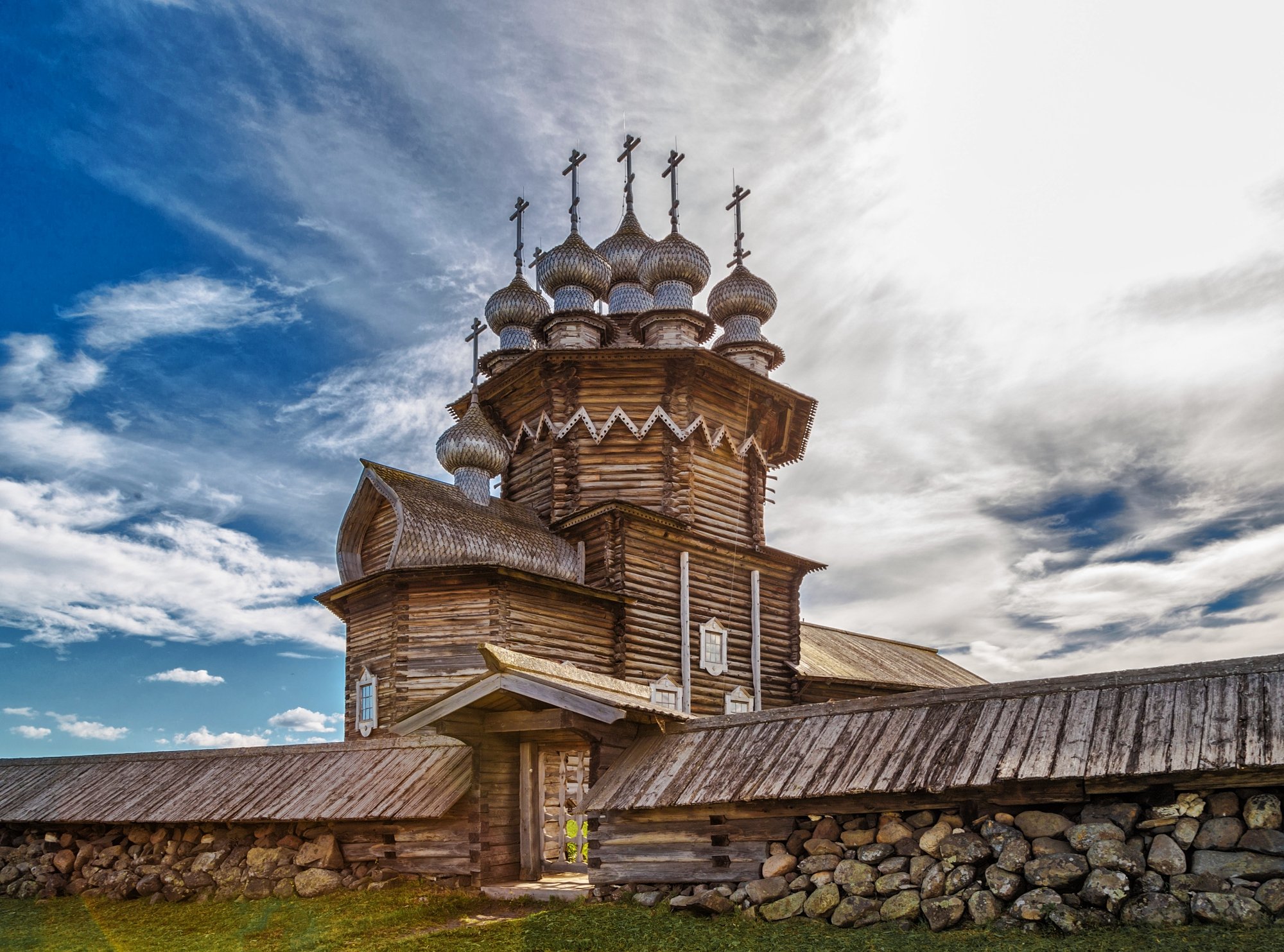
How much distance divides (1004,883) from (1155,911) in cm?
103

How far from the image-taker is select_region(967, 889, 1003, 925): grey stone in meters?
7.48

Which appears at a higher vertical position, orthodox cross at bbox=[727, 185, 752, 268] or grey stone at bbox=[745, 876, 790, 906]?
orthodox cross at bbox=[727, 185, 752, 268]

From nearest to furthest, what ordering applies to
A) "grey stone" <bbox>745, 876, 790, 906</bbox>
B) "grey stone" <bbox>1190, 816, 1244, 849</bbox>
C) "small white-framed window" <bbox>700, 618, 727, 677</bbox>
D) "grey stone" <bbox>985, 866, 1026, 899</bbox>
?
"grey stone" <bbox>1190, 816, 1244, 849</bbox> → "grey stone" <bbox>985, 866, 1026, 899</bbox> → "grey stone" <bbox>745, 876, 790, 906</bbox> → "small white-framed window" <bbox>700, 618, 727, 677</bbox>

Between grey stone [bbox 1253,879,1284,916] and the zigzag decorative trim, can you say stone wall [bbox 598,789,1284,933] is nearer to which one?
grey stone [bbox 1253,879,1284,916]

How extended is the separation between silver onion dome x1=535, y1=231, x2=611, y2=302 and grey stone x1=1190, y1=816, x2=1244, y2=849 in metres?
18.9

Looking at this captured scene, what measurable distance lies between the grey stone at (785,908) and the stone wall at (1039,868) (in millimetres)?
11

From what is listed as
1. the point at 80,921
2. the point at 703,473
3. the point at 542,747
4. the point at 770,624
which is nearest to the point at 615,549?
the point at 703,473

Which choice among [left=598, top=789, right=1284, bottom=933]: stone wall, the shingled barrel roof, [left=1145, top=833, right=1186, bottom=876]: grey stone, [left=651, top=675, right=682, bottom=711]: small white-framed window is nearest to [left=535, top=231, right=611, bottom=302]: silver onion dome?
the shingled barrel roof

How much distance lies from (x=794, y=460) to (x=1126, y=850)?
57.1ft

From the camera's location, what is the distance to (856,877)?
27.1ft

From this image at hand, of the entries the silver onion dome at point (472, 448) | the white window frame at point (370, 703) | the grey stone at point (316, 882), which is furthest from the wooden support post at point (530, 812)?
the silver onion dome at point (472, 448)

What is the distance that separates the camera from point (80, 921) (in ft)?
36.6

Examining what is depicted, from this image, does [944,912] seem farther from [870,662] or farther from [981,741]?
[870,662]

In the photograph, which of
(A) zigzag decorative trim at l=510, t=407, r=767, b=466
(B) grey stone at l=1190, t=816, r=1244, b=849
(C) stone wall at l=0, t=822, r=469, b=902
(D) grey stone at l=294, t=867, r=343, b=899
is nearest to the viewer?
(B) grey stone at l=1190, t=816, r=1244, b=849
